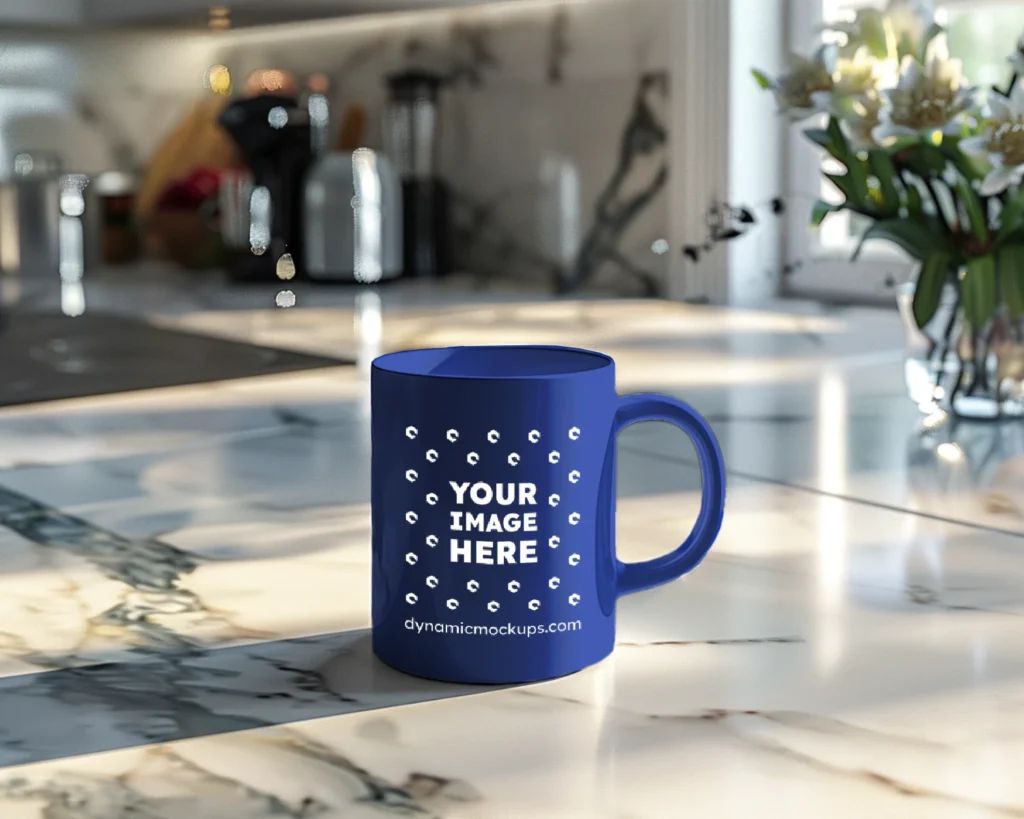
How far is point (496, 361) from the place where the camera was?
0.57 m

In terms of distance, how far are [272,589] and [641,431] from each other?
445 millimetres

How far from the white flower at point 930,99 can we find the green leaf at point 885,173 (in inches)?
1.8

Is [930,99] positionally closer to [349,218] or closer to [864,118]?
[864,118]

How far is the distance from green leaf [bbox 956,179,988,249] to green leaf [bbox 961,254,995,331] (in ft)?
0.05

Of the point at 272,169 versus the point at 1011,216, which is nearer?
the point at 1011,216

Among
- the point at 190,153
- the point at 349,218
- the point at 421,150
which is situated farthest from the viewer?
the point at 190,153

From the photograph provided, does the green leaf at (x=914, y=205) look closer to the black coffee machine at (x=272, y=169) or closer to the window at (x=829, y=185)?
the window at (x=829, y=185)

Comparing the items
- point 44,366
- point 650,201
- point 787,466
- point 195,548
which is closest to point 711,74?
point 650,201

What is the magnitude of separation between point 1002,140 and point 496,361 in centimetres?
45

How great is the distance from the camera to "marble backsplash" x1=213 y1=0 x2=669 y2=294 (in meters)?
1.99

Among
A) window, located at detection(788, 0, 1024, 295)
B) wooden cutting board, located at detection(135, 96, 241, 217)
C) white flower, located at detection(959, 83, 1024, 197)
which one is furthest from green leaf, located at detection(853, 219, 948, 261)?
wooden cutting board, located at detection(135, 96, 241, 217)

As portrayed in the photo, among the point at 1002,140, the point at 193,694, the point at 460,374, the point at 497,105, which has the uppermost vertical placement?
the point at 497,105

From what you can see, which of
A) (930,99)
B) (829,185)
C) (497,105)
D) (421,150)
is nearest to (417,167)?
(421,150)

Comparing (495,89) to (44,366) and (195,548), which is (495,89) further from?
(195,548)
